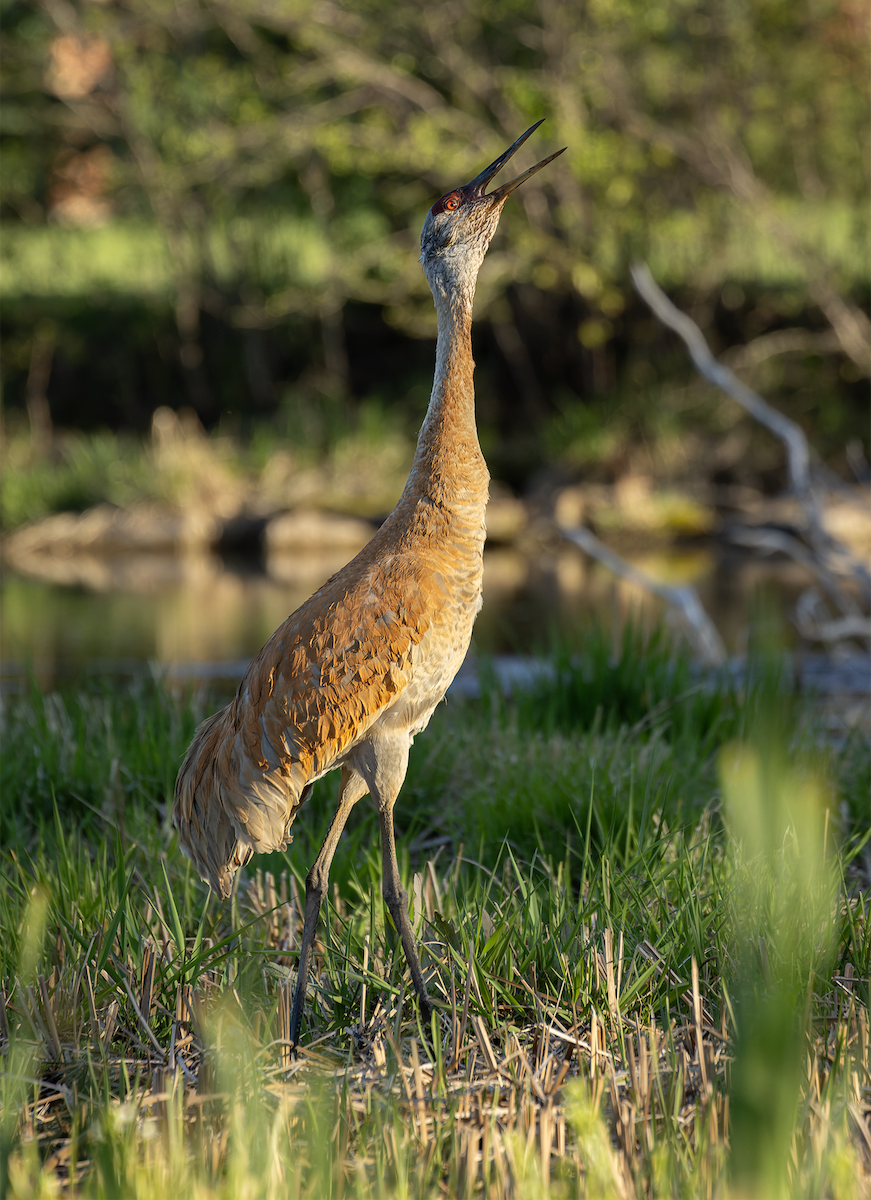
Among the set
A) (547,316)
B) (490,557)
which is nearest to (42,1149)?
(490,557)

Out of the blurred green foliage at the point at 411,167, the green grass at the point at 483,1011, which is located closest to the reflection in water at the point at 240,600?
the green grass at the point at 483,1011

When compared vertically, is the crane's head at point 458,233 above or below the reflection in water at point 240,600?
below

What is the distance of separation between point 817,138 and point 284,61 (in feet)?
30.4

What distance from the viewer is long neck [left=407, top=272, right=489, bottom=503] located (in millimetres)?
3350

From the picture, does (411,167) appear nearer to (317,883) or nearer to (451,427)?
(451,427)

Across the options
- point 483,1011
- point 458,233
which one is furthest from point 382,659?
point 458,233

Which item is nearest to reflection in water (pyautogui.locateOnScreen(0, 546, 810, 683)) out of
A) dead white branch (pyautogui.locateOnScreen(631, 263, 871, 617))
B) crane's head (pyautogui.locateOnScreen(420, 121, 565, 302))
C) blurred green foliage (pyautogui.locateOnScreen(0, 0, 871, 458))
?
dead white branch (pyautogui.locateOnScreen(631, 263, 871, 617))

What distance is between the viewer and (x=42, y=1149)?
2.68m

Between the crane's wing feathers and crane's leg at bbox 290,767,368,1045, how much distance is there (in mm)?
126

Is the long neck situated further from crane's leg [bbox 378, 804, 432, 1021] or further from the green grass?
the green grass

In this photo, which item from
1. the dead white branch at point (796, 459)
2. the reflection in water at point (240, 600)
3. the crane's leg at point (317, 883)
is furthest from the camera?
the reflection in water at point (240, 600)

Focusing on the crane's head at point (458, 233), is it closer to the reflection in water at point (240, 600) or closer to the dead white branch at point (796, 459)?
the dead white branch at point (796, 459)

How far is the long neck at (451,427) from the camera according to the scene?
3350 millimetres

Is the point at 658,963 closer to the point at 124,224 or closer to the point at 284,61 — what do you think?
the point at 284,61
